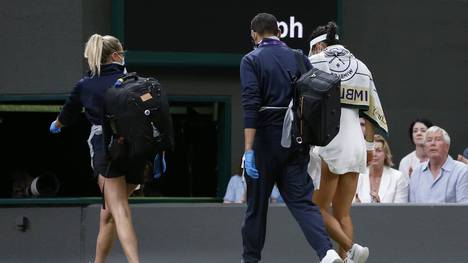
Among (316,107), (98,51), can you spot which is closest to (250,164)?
(316,107)

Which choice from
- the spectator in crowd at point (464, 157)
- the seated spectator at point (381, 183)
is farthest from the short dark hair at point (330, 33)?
the spectator in crowd at point (464, 157)

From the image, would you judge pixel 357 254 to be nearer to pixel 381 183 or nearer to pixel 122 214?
pixel 122 214

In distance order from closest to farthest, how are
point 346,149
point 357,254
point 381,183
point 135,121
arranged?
point 135,121
point 357,254
point 346,149
point 381,183

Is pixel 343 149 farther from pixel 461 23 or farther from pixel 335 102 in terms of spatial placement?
pixel 461 23

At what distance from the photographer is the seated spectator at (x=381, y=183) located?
1053cm

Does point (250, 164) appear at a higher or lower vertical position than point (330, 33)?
lower

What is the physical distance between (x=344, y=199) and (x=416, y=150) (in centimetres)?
388

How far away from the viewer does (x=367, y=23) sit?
1266 centimetres

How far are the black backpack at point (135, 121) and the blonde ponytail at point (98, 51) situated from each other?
296mm

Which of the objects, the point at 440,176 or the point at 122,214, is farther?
the point at 440,176

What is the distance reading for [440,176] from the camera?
10297 millimetres

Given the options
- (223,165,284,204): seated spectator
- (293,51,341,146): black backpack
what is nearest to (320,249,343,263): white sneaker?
(293,51,341,146): black backpack

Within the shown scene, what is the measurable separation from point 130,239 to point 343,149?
1788mm

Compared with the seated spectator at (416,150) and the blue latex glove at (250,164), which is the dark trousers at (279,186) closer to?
the blue latex glove at (250,164)
